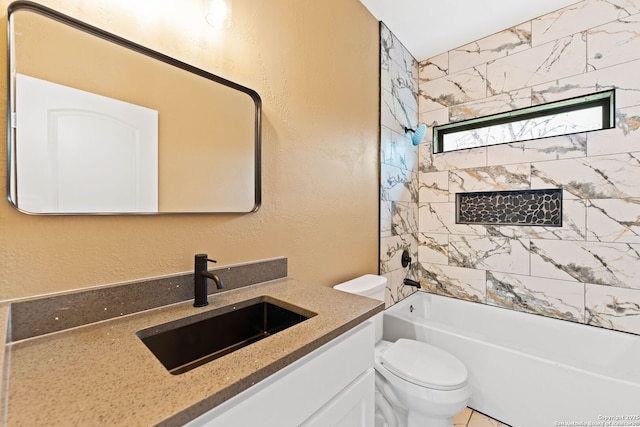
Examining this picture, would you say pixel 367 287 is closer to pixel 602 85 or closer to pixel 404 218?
A: pixel 404 218

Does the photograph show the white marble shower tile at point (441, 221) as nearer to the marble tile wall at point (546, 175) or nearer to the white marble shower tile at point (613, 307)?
the marble tile wall at point (546, 175)

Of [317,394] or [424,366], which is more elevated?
[317,394]

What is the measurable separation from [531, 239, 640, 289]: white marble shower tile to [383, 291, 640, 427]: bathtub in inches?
13.6

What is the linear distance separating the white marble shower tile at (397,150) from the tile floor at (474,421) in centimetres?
186

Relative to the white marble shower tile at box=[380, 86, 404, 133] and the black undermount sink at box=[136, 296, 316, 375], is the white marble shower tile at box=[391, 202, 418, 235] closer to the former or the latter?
the white marble shower tile at box=[380, 86, 404, 133]

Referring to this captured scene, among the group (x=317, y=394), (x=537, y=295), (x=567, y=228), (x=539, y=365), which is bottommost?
(x=539, y=365)

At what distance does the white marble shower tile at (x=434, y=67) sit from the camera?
261 cm

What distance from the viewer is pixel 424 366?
1.46 meters

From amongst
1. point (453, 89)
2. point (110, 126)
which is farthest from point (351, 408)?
point (453, 89)

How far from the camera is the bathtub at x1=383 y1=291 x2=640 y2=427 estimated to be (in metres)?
1.40

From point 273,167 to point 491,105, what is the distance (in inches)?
84.2

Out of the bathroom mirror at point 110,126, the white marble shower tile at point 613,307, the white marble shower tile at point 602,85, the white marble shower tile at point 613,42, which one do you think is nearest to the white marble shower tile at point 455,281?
the white marble shower tile at point 613,307

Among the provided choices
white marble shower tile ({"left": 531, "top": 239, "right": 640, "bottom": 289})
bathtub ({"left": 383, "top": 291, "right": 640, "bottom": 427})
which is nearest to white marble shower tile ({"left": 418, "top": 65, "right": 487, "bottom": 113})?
white marble shower tile ({"left": 531, "top": 239, "right": 640, "bottom": 289})

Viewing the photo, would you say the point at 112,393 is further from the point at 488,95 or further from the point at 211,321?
the point at 488,95
